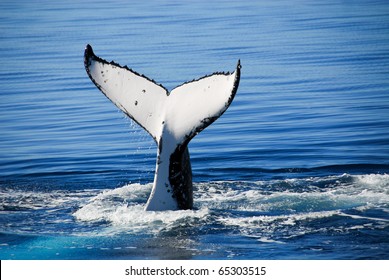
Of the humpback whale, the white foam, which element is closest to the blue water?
the white foam

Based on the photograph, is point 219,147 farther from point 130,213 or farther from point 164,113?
point 164,113

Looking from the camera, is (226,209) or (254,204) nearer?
(226,209)

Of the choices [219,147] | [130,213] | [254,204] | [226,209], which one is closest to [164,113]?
[130,213]

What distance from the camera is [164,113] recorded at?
1018cm

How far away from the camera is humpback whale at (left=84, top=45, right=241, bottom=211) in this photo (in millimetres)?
9938

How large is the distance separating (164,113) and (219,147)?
199 inches

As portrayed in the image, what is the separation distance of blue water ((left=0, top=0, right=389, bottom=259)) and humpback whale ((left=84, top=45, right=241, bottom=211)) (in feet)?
0.99

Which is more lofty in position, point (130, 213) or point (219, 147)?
point (219, 147)

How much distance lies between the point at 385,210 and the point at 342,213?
0.44 metres

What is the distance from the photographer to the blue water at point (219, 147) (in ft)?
32.9

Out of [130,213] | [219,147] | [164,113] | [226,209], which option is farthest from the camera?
[219,147]

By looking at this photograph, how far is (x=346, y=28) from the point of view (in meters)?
27.8

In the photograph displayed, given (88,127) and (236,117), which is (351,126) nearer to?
(236,117)

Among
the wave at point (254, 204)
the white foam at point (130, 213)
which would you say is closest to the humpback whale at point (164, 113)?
the white foam at point (130, 213)
